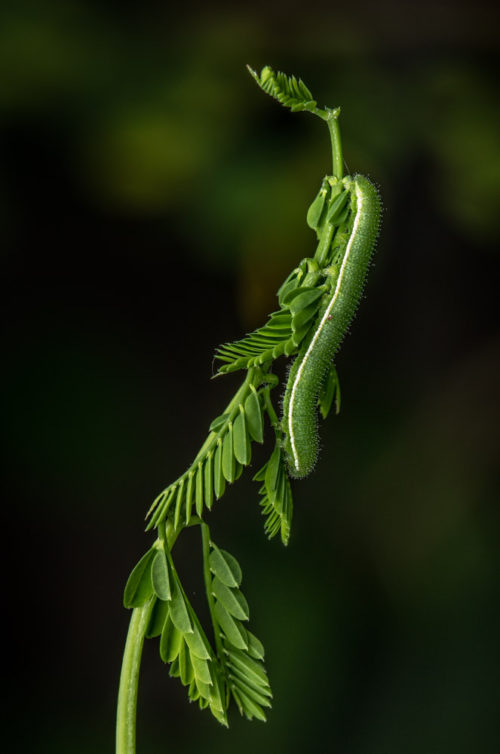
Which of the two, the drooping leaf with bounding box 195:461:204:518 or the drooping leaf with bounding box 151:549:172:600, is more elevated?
Result: the drooping leaf with bounding box 195:461:204:518

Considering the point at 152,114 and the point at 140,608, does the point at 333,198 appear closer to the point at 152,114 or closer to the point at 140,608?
the point at 140,608

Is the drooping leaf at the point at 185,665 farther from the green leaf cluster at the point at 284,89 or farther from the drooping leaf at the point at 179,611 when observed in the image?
the green leaf cluster at the point at 284,89

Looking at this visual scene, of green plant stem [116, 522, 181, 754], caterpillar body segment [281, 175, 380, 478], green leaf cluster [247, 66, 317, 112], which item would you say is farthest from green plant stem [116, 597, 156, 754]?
green leaf cluster [247, 66, 317, 112]

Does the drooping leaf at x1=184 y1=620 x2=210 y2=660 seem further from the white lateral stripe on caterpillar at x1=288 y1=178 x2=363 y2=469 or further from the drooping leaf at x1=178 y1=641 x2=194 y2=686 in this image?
the white lateral stripe on caterpillar at x1=288 y1=178 x2=363 y2=469

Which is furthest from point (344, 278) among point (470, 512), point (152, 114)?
point (470, 512)

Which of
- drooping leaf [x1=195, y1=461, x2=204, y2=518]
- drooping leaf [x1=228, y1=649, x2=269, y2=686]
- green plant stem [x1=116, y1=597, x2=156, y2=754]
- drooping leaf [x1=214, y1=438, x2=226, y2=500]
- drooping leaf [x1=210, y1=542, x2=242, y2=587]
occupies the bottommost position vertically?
green plant stem [x1=116, y1=597, x2=156, y2=754]

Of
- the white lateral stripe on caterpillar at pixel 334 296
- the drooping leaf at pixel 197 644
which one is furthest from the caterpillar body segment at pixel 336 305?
the drooping leaf at pixel 197 644
